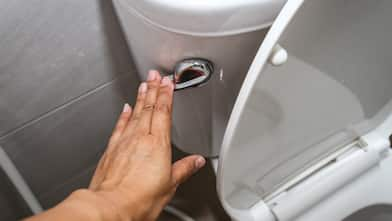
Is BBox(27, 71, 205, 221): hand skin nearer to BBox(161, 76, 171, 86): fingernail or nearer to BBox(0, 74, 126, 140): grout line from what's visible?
BBox(161, 76, 171, 86): fingernail

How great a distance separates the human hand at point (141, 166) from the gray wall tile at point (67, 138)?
21 centimetres

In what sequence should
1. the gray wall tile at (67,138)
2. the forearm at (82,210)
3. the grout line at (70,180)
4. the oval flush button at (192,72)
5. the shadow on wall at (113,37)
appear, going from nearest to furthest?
the forearm at (82,210) < the oval flush button at (192,72) < the shadow on wall at (113,37) < the gray wall tile at (67,138) < the grout line at (70,180)

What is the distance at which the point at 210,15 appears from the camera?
0.43m

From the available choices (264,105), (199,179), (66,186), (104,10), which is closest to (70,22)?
(104,10)

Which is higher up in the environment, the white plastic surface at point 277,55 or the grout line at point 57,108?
the white plastic surface at point 277,55

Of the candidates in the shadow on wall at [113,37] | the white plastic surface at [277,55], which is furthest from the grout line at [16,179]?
the white plastic surface at [277,55]

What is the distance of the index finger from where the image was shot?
498 mm

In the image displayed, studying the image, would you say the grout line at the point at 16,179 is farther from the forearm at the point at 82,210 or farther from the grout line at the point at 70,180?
the forearm at the point at 82,210

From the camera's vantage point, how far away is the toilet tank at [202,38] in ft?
1.40

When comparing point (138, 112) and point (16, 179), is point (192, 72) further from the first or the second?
point (16, 179)

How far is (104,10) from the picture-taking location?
60 cm

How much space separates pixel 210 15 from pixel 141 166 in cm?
18

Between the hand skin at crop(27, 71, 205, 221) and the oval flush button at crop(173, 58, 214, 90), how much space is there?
15 mm

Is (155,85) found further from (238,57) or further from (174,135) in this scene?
(174,135)
